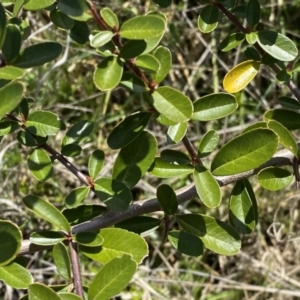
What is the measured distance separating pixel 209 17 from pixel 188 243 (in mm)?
329

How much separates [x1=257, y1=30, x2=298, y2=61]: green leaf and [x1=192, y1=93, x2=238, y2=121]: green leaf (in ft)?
0.35

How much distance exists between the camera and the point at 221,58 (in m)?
2.04

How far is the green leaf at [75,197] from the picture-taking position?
79 cm

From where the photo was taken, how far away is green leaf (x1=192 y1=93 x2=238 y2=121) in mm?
770

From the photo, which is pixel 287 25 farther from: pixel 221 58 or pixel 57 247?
pixel 57 247

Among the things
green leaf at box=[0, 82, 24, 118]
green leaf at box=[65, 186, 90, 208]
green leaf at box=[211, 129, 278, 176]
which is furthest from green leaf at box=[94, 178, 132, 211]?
green leaf at box=[0, 82, 24, 118]

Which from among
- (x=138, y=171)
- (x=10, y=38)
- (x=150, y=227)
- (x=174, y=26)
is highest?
(x=10, y=38)

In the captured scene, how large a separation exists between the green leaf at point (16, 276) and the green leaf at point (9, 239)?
0.26ft

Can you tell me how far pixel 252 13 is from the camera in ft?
2.79

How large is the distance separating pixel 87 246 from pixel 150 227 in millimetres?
119

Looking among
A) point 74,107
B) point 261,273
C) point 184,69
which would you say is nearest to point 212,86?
point 184,69

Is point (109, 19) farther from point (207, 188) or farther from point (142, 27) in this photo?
point (207, 188)

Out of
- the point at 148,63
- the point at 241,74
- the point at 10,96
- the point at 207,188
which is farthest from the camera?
the point at 241,74

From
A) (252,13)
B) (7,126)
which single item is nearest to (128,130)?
(7,126)
